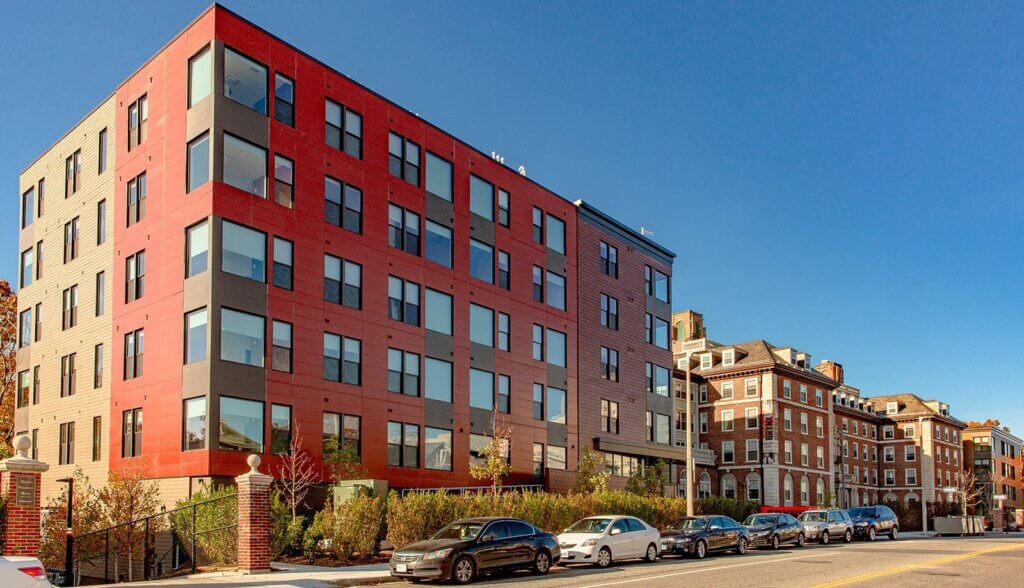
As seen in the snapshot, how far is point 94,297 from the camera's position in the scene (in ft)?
123

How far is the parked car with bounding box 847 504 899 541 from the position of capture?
45938 mm

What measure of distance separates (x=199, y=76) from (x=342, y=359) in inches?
447

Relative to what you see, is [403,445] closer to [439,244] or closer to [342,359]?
[342,359]

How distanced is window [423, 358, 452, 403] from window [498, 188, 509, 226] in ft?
26.7

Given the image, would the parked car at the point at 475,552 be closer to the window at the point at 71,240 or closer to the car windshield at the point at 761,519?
the car windshield at the point at 761,519

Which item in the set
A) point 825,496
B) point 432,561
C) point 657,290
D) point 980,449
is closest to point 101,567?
point 432,561

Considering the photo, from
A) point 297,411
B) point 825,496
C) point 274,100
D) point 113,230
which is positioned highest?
point 274,100

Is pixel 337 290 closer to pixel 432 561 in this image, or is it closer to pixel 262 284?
pixel 262 284

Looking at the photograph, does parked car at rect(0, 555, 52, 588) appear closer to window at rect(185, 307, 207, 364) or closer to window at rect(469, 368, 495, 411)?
window at rect(185, 307, 207, 364)

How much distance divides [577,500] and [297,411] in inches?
441

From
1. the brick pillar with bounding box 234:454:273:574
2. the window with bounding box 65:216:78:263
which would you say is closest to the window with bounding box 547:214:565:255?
the window with bounding box 65:216:78:263

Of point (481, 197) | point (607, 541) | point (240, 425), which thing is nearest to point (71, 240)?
point (240, 425)

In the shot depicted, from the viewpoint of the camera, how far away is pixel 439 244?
134ft

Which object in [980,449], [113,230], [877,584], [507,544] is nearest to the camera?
[877,584]
